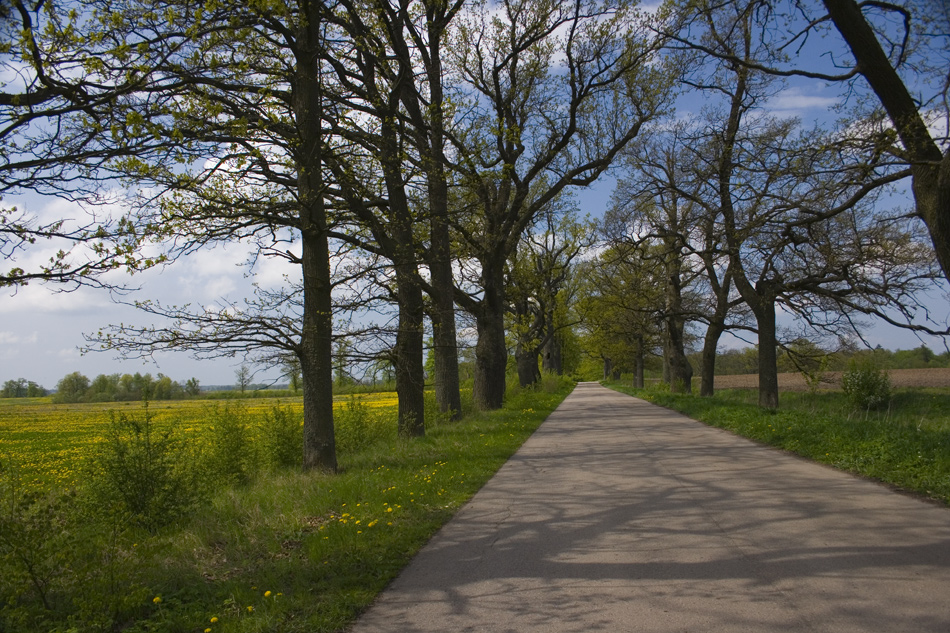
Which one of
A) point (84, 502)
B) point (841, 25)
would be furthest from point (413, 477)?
point (841, 25)

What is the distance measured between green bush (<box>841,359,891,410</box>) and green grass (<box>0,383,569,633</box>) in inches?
867

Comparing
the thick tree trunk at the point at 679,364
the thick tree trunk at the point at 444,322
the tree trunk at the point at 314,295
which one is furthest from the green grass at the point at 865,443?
the thick tree trunk at the point at 679,364

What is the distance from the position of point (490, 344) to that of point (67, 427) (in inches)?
710

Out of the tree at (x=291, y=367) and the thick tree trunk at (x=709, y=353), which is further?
the thick tree trunk at (x=709, y=353)

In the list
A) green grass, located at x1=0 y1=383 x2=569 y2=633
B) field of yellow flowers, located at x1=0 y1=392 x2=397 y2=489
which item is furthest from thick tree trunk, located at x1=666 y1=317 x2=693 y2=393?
green grass, located at x1=0 y1=383 x2=569 y2=633

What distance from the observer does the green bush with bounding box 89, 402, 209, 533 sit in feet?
23.8

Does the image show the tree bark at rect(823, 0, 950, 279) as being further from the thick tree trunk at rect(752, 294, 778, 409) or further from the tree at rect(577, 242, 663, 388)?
the tree at rect(577, 242, 663, 388)

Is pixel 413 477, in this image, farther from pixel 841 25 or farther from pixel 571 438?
pixel 841 25

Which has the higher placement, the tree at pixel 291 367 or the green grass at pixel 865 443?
the tree at pixel 291 367

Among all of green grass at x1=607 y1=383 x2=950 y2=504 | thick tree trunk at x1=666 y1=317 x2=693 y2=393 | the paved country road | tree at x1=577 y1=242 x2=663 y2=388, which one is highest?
tree at x1=577 y1=242 x2=663 y2=388

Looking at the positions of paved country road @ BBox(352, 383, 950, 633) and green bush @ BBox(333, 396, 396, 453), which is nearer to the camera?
paved country road @ BBox(352, 383, 950, 633)

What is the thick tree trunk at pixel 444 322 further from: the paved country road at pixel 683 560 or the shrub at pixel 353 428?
the paved country road at pixel 683 560

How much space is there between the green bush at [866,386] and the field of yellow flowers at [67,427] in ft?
61.2

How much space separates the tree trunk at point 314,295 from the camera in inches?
374
